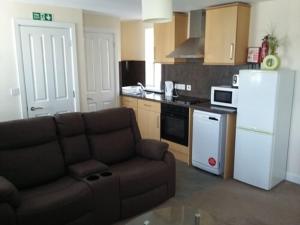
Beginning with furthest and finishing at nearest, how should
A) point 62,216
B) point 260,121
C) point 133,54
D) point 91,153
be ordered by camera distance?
point 133,54
point 260,121
point 91,153
point 62,216

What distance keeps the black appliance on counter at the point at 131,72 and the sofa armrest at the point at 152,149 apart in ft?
8.18

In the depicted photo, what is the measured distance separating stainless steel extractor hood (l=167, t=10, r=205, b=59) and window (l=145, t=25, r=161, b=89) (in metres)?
1.44

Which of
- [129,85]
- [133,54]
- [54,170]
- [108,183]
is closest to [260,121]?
[108,183]

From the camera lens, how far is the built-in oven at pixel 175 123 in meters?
4.20

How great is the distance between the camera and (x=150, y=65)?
245 inches

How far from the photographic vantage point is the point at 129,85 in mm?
5762

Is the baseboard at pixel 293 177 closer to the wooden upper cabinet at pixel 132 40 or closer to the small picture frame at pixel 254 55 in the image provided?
the small picture frame at pixel 254 55

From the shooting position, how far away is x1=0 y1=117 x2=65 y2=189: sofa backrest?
A: 250 centimetres

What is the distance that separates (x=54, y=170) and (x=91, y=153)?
491mm

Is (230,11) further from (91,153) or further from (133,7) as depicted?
(91,153)

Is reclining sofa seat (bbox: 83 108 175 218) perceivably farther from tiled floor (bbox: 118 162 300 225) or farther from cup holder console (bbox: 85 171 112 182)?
tiled floor (bbox: 118 162 300 225)

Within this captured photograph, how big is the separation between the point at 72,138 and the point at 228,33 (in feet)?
8.51

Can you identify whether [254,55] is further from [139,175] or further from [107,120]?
[139,175]

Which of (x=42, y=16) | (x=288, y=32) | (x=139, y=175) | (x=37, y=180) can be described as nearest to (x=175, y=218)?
(x=139, y=175)
